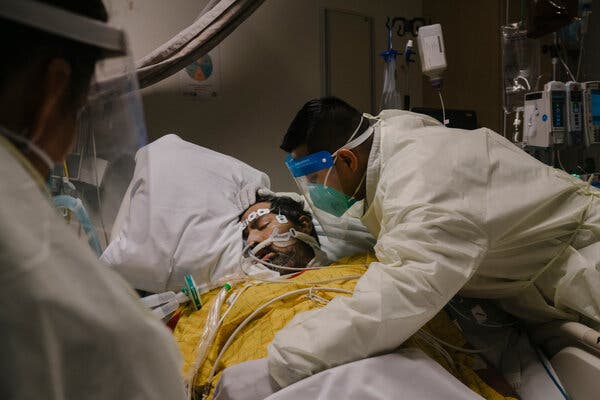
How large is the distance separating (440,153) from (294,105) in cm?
192

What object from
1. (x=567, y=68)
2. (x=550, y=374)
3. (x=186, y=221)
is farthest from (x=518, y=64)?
(x=186, y=221)

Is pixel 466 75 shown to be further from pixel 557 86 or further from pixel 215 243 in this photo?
pixel 215 243

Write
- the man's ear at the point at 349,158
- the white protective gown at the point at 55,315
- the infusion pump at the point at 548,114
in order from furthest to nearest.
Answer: the infusion pump at the point at 548,114 < the man's ear at the point at 349,158 < the white protective gown at the point at 55,315

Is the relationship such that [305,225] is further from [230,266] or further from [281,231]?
[230,266]

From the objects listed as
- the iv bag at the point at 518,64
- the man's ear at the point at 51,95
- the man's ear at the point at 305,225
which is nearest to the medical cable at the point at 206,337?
the man's ear at the point at 305,225

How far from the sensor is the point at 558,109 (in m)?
2.61

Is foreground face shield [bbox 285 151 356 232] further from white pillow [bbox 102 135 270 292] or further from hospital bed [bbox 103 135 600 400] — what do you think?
white pillow [bbox 102 135 270 292]

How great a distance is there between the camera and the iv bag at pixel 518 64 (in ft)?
9.98

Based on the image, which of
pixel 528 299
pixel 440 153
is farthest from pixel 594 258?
pixel 440 153

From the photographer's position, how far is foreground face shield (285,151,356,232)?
67.5 inches

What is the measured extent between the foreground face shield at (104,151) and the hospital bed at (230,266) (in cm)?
5

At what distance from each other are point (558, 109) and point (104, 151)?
250 centimetres

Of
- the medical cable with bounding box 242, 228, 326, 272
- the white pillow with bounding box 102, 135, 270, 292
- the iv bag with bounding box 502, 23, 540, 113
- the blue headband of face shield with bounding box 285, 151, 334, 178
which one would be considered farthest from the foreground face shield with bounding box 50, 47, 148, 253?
the iv bag with bounding box 502, 23, 540, 113

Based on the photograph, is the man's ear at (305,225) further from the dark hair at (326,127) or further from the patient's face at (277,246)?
the dark hair at (326,127)
